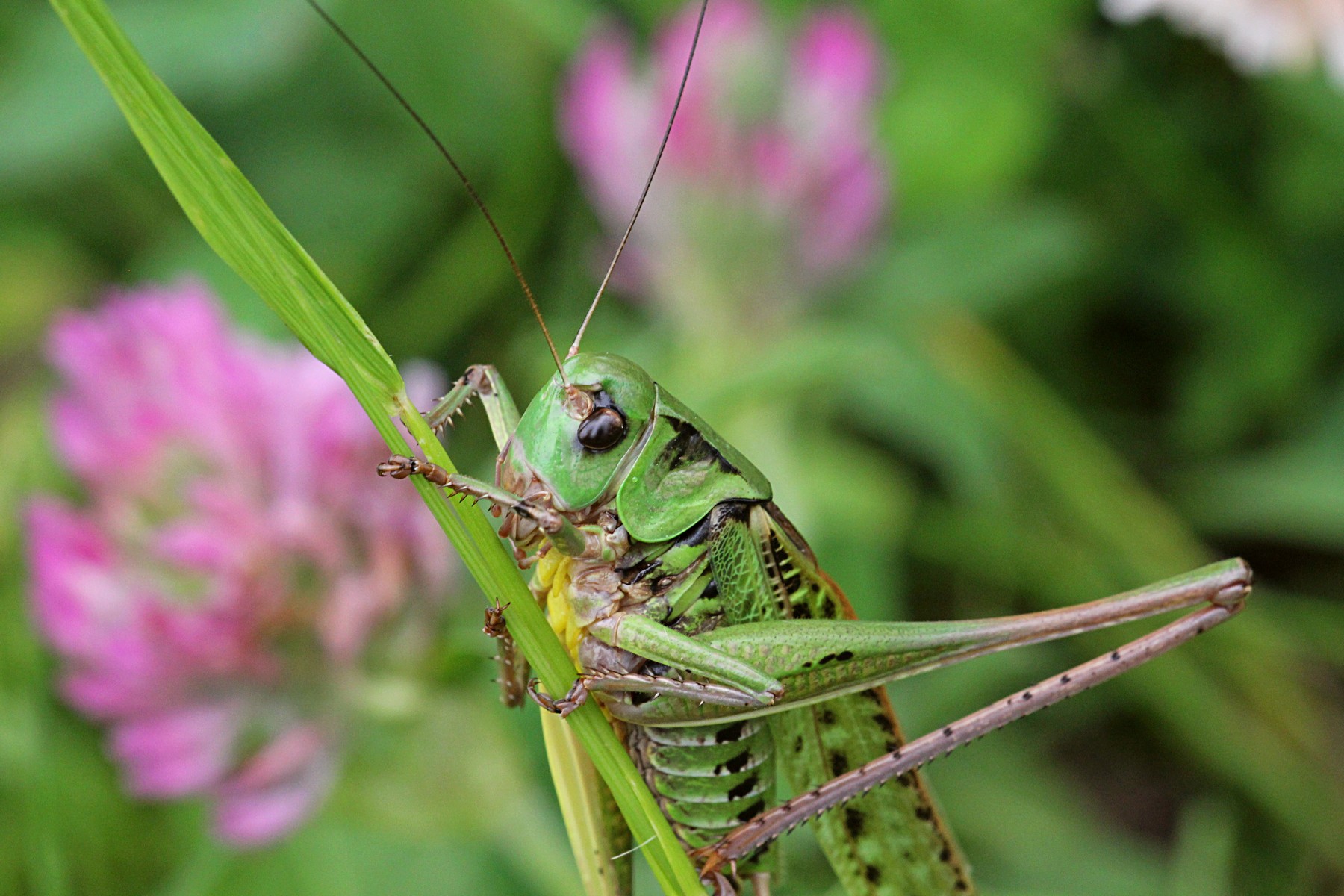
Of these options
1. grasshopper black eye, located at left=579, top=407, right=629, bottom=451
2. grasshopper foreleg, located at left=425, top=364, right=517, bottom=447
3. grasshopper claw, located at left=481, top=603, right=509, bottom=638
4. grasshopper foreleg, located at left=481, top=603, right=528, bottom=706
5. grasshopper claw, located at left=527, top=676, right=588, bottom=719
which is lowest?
grasshopper claw, located at left=527, top=676, right=588, bottom=719

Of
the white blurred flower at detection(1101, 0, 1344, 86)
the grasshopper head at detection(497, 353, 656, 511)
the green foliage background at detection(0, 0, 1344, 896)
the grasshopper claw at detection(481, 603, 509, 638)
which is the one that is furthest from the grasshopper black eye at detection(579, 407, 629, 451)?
the white blurred flower at detection(1101, 0, 1344, 86)

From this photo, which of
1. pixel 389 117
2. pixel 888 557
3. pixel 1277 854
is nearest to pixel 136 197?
pixel 389 117

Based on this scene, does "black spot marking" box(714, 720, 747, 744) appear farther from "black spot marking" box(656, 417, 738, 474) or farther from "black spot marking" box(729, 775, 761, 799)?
"black spot marking" box(656, 417, 738, 474)

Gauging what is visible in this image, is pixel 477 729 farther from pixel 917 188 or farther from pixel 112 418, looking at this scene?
pixel 917 188

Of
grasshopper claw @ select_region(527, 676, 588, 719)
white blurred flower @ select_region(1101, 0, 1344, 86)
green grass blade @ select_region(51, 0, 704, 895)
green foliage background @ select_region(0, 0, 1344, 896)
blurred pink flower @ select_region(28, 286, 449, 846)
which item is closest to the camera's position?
green grass blade @ select_region(51, 0, 704, 895)

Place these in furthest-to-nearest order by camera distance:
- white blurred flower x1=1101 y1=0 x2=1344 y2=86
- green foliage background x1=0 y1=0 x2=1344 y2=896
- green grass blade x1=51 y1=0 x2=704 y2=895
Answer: green foliage background x1=0 y1=0 x2=1344 y2=896 < white blurred flower x1=1101 y1=0 x2=1344 y2=86 < green grass blade x1=51 y1=0 x2=704 y2=895

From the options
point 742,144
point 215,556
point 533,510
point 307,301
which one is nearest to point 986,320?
point 742,144
